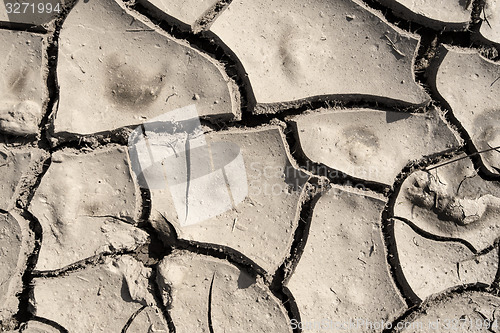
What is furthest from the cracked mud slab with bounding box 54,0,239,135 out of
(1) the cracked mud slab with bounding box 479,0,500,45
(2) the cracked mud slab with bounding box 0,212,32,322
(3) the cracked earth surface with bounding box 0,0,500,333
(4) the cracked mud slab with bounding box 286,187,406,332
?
(1) the cracked mud slab with bounding box 479,0,500,45

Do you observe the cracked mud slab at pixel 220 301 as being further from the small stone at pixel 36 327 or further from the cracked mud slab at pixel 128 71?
the cracked mud slab at pixel 128 71

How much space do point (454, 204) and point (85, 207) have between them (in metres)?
1.61

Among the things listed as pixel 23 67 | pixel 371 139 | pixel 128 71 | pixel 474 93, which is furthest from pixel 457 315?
pixel 23 67

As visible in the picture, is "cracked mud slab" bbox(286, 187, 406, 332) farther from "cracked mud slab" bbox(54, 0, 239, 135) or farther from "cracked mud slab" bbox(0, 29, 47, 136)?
"cracked mud slab" bbox(0, 29, 47, 136)

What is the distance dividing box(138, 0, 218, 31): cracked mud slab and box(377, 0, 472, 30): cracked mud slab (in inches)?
32.0

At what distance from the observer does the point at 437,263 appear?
1.87 meters

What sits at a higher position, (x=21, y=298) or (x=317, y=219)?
(x=317, y=219)

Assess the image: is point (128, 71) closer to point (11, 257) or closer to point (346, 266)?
point (11, 257)

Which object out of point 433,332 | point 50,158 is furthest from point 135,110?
point 433,332

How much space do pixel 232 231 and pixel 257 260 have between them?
0.17 meters

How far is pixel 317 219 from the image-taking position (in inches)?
72.1

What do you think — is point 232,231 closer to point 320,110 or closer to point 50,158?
point 320,110

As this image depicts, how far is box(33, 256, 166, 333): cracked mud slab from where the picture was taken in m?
1.79

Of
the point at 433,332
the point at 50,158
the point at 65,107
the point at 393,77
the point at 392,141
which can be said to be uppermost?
the point at 393,77
